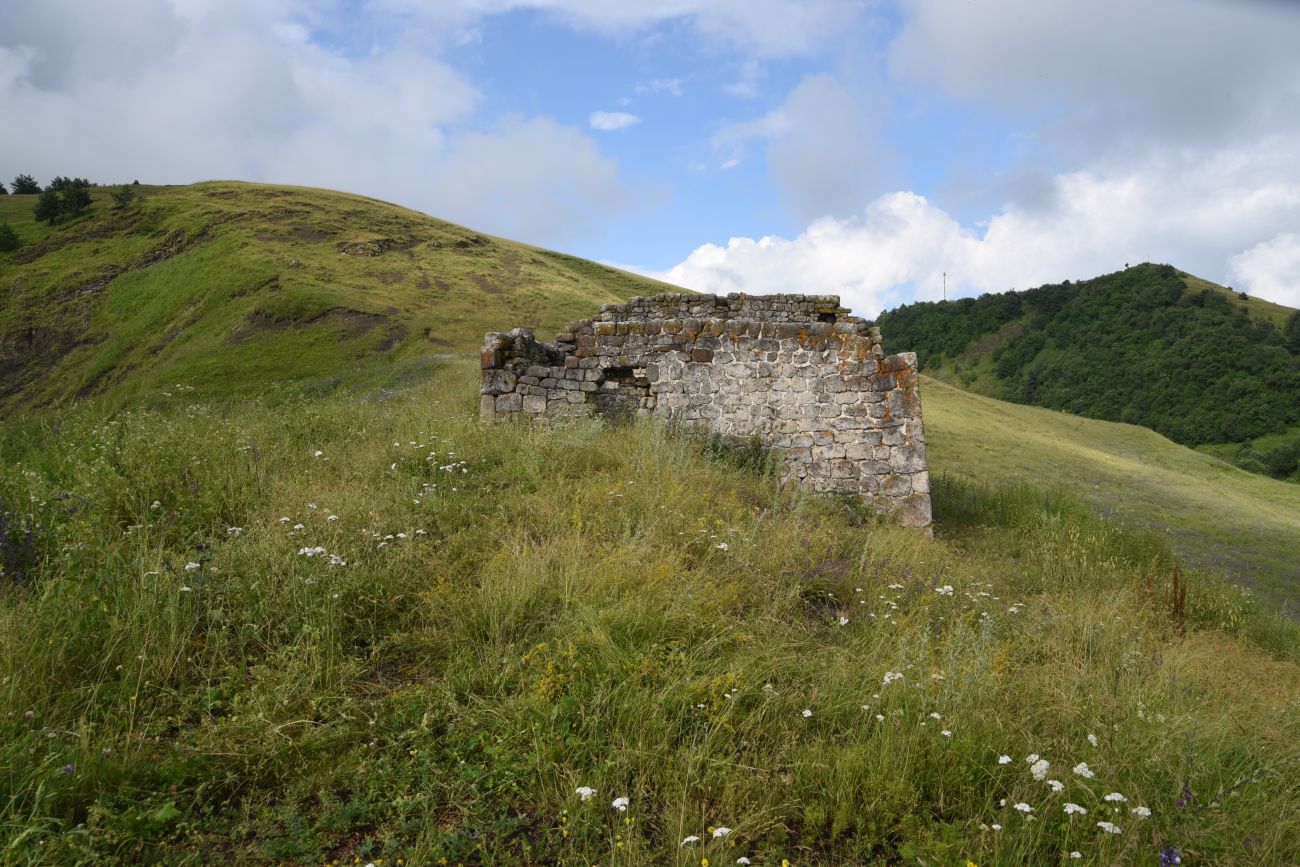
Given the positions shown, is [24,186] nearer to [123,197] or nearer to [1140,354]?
[123,197]

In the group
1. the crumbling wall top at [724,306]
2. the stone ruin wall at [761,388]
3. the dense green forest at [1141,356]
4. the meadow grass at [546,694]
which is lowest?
the meadow grass at [546,694]

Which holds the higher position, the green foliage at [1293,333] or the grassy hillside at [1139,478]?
the green foliage at [1293,333]

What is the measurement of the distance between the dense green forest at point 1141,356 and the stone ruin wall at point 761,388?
46377 mm

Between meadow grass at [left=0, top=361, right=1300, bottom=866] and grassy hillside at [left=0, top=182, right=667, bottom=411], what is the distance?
16.3 meters

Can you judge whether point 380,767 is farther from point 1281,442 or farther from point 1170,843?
point 1281,442

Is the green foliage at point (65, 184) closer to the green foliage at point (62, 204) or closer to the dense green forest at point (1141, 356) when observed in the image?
the green foliage at point (62, 204)

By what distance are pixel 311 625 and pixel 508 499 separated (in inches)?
85.9

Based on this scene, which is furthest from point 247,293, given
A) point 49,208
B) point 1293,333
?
point 1293,333

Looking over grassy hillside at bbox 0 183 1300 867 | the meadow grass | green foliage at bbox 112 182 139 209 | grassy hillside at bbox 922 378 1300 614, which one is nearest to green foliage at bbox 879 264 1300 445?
grassy hillside at bbox 922 378 1300 614

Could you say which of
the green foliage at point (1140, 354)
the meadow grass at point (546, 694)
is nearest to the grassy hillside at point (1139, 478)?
the meadow grass at point (546, 694)

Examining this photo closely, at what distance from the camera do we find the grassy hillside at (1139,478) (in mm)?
11766

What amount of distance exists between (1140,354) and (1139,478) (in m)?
45.5

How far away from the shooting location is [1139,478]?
1764 cm

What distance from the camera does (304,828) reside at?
2.44 metres
